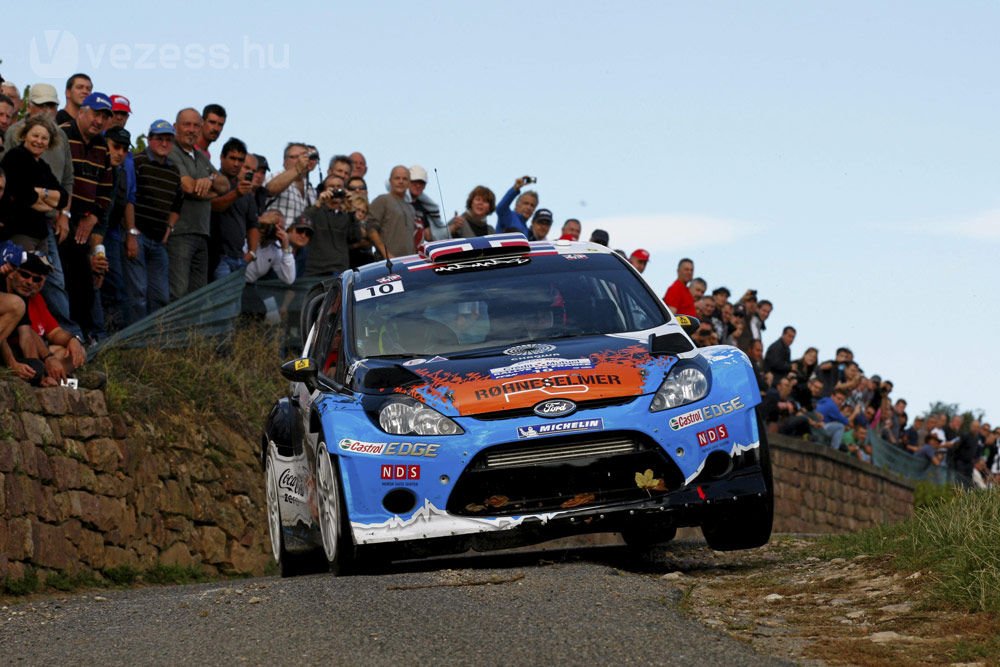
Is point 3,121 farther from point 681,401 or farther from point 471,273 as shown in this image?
point 681,401

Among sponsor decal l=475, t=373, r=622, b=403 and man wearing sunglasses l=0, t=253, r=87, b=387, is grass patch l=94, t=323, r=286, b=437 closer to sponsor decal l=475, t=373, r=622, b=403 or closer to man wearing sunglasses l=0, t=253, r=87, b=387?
man wearing sunglasses l=0, t=253, r=87, b=387

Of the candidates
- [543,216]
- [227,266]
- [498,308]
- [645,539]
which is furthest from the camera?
[543,216]

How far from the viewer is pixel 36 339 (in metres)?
14.3

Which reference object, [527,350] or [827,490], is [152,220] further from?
[827,490]

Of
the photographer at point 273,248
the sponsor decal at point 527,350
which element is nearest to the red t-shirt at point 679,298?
the photographer at point 273,248

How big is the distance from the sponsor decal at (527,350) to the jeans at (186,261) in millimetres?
7722

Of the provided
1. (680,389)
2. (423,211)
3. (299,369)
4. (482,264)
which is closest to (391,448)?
(299,369)

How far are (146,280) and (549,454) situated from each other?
808cm

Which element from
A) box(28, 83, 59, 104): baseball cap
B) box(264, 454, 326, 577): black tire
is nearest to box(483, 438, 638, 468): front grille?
box(264, 454, 326, 577): black tire

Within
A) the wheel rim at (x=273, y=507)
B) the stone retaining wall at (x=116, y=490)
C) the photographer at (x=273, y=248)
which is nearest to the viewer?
the wheel rim at (x=273, y=507)

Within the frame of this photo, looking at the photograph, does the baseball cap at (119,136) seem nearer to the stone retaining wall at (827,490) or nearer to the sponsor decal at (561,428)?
the sponsor decal at (561,428)

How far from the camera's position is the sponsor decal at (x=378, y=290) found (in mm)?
11039

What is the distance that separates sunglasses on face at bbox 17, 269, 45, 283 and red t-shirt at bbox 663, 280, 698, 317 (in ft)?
30.6

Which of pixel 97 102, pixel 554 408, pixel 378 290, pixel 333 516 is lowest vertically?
pixel 333 516
